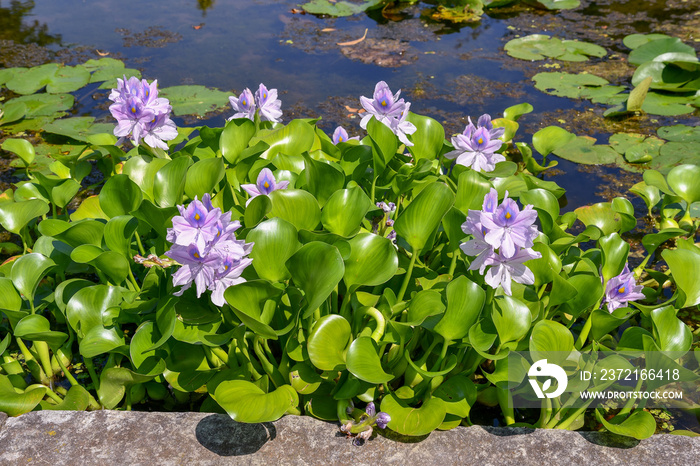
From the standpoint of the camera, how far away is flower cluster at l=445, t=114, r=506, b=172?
2344 millimetres

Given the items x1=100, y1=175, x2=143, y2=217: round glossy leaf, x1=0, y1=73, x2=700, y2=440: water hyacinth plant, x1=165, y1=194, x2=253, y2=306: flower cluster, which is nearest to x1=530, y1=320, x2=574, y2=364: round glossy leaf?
x1=0, y1=73, x2=700, y2=440: water hyacinth plant

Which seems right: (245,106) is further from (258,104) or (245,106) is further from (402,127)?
(402,127)

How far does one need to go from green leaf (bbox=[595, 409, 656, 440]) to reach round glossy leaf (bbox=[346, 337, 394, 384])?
67cm

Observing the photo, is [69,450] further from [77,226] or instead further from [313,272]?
[313,272]

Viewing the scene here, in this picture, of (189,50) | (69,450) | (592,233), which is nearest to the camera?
(69,450)

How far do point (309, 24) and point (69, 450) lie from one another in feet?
17.8

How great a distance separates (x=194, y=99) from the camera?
4.50m

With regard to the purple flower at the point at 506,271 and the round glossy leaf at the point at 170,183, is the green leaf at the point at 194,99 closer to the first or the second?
the round glossy leaf at the point at 170,183

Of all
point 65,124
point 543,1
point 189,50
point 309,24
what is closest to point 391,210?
point 65,124

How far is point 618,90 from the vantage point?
4.71 m

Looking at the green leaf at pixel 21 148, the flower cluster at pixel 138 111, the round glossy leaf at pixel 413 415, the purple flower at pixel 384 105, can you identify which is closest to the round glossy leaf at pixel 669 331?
the round glossy leaf at pixel 413 415

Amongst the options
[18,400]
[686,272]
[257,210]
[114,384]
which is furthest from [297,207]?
[686,272]

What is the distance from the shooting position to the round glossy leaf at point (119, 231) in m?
2.02

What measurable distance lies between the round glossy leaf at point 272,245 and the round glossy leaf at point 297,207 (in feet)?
0.61
